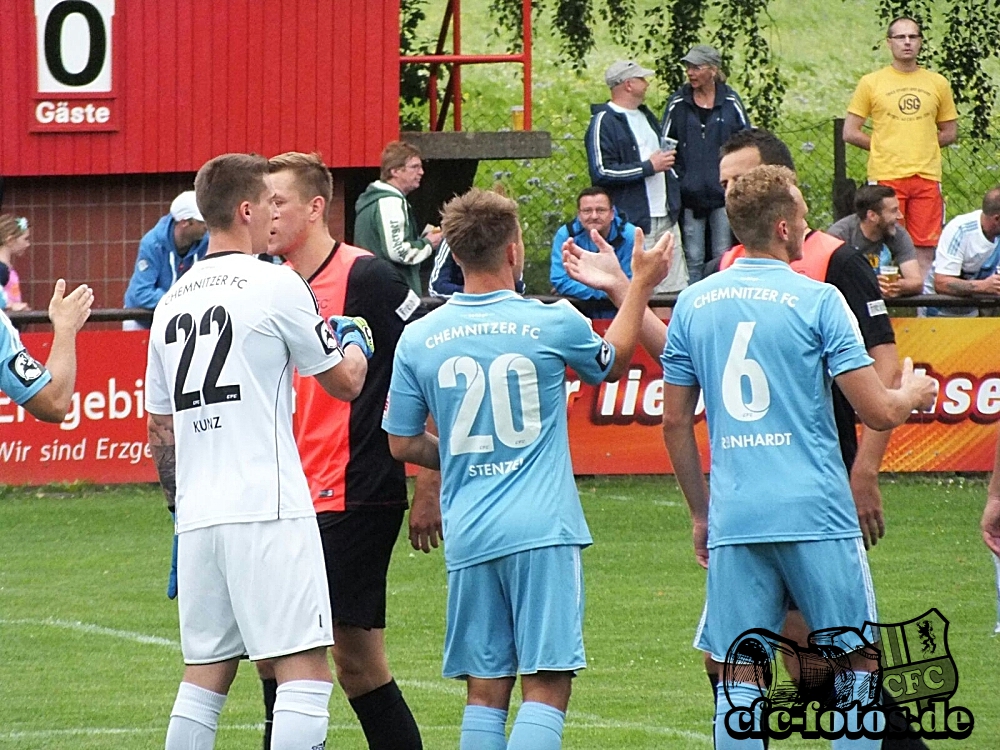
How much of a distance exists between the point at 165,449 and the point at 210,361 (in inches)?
30.4

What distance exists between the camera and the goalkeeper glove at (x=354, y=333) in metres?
5.93

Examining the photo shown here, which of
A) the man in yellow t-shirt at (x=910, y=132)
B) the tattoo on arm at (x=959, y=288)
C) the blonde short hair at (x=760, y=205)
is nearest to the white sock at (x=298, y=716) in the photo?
the blonde short hair at (x=760, y=205)

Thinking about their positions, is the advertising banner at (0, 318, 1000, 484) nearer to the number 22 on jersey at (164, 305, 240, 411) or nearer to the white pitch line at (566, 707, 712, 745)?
the white pitch line at (566, 707, 712, 745)

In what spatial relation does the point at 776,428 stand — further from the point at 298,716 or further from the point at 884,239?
the point at 884,239

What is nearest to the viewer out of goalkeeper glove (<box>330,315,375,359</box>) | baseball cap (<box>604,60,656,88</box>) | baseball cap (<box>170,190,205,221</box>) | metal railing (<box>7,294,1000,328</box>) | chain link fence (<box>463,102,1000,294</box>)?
goalkeeper glove (<box>330,315,375,359</box>)

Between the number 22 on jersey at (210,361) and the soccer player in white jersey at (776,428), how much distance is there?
5.08 ft

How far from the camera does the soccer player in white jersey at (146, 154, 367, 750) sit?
553 centimetres

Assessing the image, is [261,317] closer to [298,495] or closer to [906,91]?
[298,495]

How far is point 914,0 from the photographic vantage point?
24.2 meters

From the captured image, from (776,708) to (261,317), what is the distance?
7.48 feet

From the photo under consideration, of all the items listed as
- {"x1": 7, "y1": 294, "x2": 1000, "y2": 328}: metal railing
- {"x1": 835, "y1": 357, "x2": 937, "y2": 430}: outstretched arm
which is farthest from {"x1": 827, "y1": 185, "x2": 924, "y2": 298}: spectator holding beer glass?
{"x1": 835, "y1": 357, "x2": 937, "y2": 430}: outstretched arm

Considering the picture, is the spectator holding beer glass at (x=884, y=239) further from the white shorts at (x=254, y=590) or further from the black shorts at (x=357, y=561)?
the white shorts at (x=254, y=590)

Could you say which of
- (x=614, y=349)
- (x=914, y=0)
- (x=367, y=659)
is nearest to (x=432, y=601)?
(x=367, y=659)

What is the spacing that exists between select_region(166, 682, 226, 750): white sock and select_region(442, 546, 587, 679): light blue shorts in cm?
80
